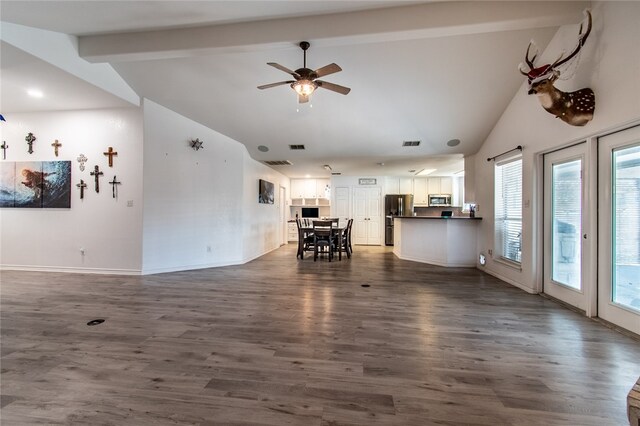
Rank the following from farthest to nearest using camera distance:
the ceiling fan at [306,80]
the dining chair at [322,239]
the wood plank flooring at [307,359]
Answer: the dining chair at [322,239], the ceiling fan at [306,80], the wood plank flooring at [307,359]

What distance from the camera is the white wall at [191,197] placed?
15.6 ft

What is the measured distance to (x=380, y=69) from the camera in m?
3.88

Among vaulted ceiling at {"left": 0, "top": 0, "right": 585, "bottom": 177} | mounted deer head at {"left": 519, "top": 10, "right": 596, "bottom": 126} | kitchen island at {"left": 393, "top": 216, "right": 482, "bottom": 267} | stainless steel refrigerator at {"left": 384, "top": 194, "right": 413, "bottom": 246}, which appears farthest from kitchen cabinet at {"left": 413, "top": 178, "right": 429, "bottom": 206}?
mounted deer head at {"left": 519, "top": 10, "right": 596, "bottom": 126}

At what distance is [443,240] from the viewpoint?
18.9 ft

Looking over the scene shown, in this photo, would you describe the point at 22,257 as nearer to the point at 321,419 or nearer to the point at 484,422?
the point at 321,419

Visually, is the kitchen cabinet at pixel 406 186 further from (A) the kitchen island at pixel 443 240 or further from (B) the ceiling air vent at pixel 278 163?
(B) the ceiling air vent at pixel 278 163

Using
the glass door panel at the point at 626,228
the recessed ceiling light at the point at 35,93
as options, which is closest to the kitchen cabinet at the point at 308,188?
the recessed ceiling light at the point at 35,93

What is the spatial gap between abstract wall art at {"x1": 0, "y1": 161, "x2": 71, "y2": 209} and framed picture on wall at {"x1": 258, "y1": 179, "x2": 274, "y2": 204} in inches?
146

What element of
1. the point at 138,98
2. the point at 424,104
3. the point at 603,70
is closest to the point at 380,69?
the point at 424,104

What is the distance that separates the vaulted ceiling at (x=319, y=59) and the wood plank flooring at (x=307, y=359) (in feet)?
9.98

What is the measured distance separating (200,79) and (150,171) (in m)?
1.81

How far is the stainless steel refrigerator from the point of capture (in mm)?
9242

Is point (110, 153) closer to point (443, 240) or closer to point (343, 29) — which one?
point (343, 29)

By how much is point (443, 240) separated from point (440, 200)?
4.04 metres
